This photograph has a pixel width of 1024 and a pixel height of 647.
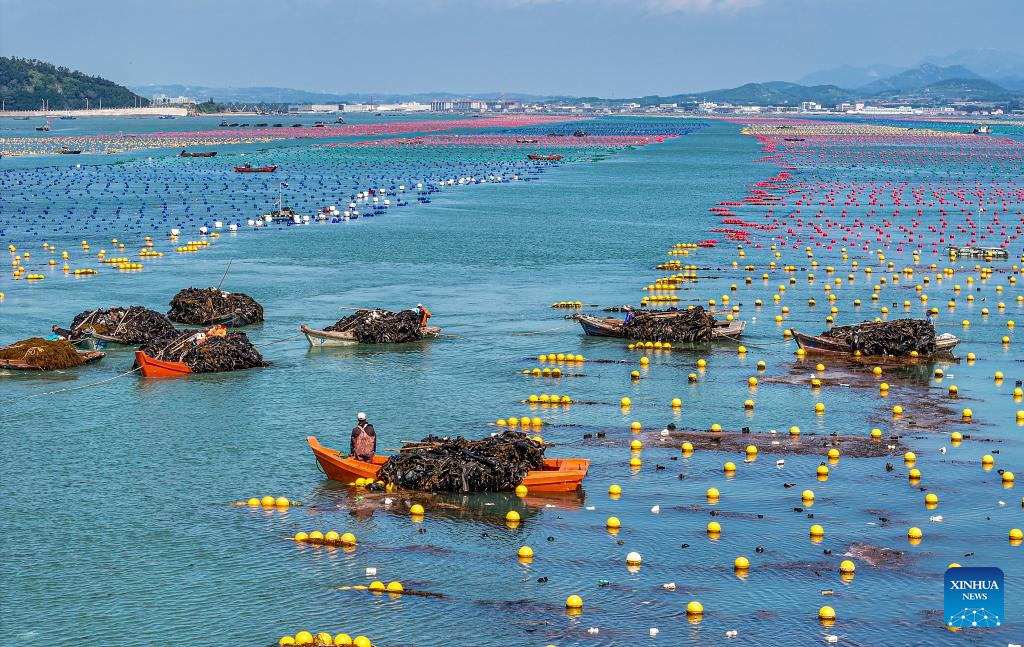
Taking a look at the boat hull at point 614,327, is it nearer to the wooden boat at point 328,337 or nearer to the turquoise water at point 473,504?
the turquoise water at point 473,504

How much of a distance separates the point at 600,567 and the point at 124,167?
145043mm

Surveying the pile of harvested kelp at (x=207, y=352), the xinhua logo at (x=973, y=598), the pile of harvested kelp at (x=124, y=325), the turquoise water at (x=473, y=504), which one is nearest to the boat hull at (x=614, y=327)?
the turquoise water at (x=473, y=504)

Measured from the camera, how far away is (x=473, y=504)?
33562mm

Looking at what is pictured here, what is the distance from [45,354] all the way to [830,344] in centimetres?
2861

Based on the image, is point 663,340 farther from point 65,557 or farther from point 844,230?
point 844,230

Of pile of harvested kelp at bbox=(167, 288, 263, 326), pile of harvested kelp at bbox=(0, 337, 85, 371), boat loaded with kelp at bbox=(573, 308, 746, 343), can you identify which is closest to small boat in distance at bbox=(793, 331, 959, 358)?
boat loaded with kelp at bbox=(573, 308, 746, 343)

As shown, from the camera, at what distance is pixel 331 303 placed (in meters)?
64.0

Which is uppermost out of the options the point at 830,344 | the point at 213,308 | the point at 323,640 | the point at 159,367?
the point at 213,308

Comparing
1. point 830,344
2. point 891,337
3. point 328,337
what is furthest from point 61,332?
point 891,337

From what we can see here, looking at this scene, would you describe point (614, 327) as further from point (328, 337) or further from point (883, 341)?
point (328, 337)

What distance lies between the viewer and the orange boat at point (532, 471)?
111ft

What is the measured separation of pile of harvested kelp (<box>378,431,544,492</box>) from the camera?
112ft

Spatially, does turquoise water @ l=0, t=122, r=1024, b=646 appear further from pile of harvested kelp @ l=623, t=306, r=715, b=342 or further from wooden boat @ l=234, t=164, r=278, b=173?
wooden boat @ l=234, t=164, r=278, b=173

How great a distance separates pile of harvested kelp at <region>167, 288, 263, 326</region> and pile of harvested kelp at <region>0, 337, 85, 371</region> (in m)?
7.99
